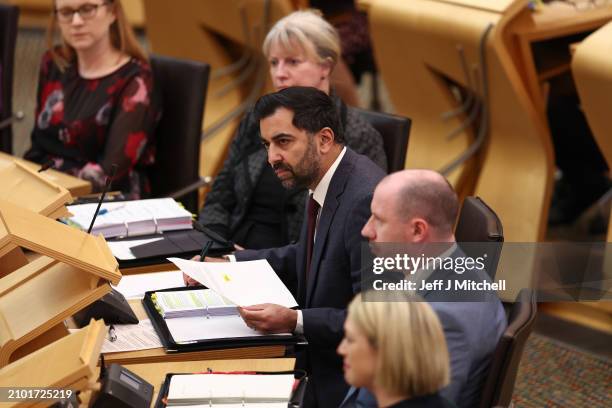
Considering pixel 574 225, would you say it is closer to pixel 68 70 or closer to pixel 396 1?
pixel 396 1

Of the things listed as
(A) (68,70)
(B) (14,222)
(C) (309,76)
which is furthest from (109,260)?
(A) (68,70)

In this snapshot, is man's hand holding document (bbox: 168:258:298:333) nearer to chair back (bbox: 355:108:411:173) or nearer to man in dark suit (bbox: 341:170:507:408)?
man in dark suit (bbox: 341:170:507:408)

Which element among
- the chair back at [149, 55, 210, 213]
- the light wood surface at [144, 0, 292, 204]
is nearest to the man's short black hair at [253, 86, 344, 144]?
the chair back at [149, 55, 210, 213]

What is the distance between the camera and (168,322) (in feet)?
7.90

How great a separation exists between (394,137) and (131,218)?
89 centimetres

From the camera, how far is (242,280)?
2.52 meters

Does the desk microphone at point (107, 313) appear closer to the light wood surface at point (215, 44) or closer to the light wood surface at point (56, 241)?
the light wood surface at point (56, 241)

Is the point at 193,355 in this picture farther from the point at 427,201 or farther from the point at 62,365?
the point at 427,201

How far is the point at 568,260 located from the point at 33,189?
7.72 ft

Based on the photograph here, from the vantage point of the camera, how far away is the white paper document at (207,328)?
2334 millimetres

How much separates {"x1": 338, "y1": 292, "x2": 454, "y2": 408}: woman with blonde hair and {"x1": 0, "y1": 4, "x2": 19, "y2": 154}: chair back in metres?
3.18

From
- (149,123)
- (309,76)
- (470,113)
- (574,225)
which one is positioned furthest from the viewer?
(574,225)

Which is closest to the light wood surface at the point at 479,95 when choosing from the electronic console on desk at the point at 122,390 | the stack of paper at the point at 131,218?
the stack of paper at the point at 131,218

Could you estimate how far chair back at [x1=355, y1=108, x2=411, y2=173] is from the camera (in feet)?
10.7
